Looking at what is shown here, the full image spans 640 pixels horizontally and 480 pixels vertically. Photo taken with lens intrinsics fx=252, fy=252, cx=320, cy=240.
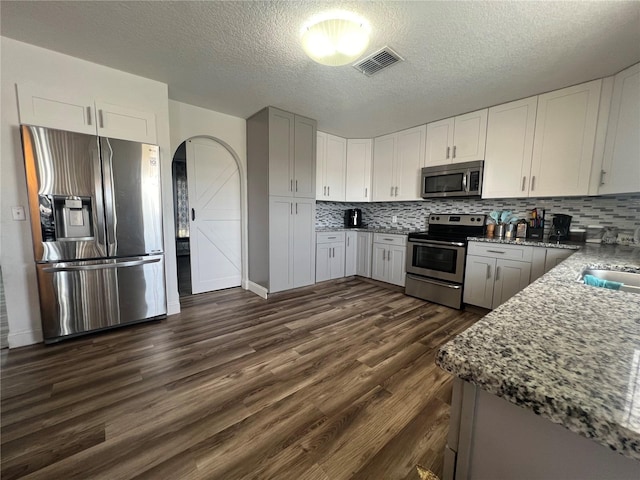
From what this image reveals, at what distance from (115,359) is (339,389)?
177 cm

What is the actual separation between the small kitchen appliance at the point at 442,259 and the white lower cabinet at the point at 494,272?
9 cm

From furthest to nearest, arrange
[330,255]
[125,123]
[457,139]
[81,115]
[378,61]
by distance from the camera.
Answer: [330,255], [457,139], [125,123], [81,115], [378,61]

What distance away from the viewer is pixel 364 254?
14.3ft

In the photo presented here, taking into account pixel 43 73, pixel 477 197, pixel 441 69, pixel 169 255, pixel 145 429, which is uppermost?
pixel 441 69

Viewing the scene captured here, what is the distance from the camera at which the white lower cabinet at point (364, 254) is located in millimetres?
4277

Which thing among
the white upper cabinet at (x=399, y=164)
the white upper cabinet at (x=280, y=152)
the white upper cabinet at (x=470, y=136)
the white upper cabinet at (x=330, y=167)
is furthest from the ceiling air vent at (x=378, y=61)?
the white upper cabinet at (x=330, y=167)

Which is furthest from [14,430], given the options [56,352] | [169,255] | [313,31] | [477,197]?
[477,197]

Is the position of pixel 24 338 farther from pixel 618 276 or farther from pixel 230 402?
pixel 618 276

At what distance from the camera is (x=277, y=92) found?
275cm

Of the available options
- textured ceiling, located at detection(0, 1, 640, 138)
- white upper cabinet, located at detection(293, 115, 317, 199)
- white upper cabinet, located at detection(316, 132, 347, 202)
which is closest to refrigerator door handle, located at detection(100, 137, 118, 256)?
textured ceiling, located at detection(0, 1, 640, 138)

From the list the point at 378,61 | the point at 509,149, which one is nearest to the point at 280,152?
the point at 378,61

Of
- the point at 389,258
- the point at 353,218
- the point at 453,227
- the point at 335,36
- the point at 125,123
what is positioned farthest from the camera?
the point at 353,218

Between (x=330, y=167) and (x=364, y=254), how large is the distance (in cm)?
159

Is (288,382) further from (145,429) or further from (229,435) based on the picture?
(145,429)
